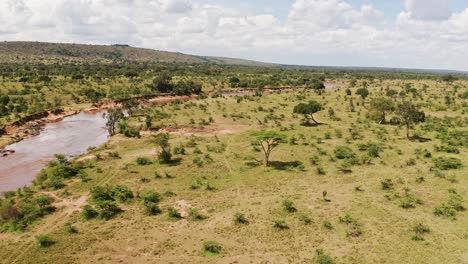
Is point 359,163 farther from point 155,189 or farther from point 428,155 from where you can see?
point 155,189

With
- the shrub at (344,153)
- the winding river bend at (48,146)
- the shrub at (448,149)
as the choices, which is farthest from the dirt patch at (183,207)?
the shrub at (448,149)

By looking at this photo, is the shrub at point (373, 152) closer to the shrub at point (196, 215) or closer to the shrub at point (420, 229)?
the shrub at point (420, 229)

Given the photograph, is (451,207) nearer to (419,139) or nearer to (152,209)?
(152,209)

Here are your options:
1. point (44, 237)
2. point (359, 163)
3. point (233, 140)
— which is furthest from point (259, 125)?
point (44, 237)

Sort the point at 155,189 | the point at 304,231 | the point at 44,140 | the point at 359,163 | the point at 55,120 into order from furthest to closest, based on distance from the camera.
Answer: the point at 55,120
the point at 44,140
the point at 359,163
the point at 155,189
the point at 304,231

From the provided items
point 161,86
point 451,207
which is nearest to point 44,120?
point 161,86

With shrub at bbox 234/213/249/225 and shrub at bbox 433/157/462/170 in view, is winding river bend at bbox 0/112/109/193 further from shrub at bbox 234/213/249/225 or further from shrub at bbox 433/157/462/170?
shrub at bbox 433/157/462/170

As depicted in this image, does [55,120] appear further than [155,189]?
Yes
